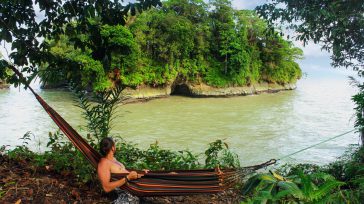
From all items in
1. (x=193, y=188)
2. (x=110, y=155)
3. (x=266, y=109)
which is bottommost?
(x=266, y=109)

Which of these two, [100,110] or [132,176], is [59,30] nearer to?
[100,110]

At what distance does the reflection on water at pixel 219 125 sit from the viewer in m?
8.82

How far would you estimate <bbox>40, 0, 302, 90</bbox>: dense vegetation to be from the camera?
1859 centimetres

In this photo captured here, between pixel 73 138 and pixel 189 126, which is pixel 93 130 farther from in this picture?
pixel 189 126

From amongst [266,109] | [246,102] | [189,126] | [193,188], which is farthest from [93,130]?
[246,102]

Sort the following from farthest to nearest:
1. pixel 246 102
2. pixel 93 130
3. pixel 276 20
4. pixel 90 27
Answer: pixel 246 102 → pixel 276 20 → pixel 93 130 → pixel 90 27

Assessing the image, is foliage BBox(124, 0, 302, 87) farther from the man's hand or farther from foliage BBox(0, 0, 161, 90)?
the man's hand

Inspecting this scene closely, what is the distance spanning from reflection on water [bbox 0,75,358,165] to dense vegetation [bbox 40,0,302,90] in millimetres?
2271

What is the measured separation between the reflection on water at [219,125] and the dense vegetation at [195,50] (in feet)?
7.45

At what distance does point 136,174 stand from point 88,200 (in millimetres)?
488

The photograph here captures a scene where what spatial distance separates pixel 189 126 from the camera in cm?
1214

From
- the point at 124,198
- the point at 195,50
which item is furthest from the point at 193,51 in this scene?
the point at 124,198

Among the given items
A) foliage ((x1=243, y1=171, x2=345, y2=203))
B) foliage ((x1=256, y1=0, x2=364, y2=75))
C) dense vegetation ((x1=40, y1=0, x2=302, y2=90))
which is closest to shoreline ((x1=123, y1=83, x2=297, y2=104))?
dense vegetation ((x1=40, y1=0, x2=302, y2=90))

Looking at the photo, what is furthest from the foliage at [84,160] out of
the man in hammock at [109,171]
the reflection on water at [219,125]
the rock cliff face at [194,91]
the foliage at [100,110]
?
the rock cliff face at [194,91]
